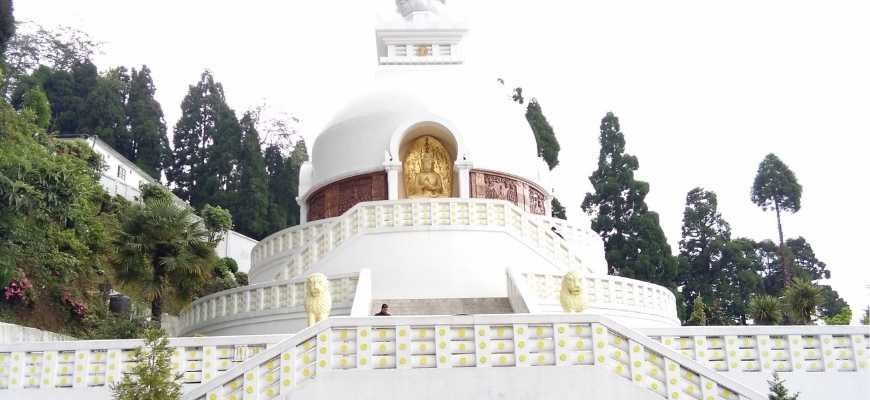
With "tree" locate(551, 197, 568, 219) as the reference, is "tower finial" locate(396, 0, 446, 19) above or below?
above

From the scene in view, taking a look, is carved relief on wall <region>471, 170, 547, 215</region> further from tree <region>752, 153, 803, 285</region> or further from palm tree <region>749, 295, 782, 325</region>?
tree <region>752, 153, 803, 285</region>

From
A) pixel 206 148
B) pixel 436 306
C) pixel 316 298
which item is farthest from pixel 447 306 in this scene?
pixel 206 148

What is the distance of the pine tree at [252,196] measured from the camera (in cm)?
4619

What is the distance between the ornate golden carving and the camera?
25.4 metres

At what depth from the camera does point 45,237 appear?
59.1ft

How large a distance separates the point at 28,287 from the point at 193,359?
10.9 m

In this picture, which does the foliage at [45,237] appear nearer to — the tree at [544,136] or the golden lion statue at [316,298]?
the golden lion statue at [316,298]

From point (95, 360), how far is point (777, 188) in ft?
138

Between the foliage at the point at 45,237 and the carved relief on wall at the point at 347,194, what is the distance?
21.9 feet

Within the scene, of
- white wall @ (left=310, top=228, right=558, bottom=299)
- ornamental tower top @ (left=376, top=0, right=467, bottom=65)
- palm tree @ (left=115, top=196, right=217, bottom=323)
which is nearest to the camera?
palm tree @ (left=115, top=196, right=217, bottom=323)

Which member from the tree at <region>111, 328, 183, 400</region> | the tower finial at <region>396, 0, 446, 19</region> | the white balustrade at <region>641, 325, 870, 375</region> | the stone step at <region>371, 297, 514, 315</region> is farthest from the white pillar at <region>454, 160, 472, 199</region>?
the tree at <region>111, 328, 183, 400</region>

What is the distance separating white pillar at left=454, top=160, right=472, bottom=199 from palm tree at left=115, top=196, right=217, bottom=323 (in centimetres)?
871

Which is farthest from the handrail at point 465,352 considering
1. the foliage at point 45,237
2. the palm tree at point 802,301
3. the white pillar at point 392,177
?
the white pillar at point 392,177

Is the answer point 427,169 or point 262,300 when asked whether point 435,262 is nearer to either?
point 262,300
